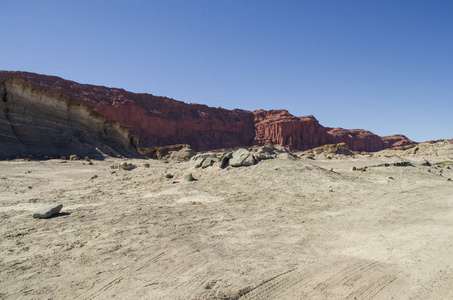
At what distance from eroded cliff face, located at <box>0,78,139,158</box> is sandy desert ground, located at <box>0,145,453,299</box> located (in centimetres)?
1570

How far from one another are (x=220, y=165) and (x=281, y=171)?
2.55m

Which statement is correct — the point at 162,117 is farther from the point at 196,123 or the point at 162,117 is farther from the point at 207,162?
the point at 207,162

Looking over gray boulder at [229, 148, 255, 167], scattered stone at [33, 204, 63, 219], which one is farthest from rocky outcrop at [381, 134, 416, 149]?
scattered stone at [33, 204, 63, 219]

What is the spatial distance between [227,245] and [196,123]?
88.5 metres

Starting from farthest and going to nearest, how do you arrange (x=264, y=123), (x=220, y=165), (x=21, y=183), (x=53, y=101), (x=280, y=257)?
(x=264, y=123), (x=53, y=101), (x=220, y=165), (x=21, y=183), (x=280, y=257)

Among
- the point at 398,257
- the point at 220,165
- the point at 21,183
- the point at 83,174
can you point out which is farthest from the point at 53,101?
the point at 398,257

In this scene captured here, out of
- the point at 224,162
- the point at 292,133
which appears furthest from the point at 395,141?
the point at 224,162

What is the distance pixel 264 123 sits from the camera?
104 meters

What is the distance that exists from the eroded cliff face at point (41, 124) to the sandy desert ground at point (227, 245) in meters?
15.7

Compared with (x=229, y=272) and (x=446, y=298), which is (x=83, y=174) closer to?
(x=229, y=272)

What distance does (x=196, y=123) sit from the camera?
299 ft

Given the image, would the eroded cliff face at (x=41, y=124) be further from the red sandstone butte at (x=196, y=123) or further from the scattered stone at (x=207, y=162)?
the red sandstone butte at (x=196, y=123)

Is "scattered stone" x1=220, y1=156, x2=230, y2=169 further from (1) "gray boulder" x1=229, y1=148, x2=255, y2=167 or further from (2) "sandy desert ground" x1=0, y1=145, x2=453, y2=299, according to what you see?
(2) "sandy desert ground" x1=0, y1=145, x2=453, y2=299

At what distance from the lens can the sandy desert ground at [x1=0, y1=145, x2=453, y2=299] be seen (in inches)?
111
